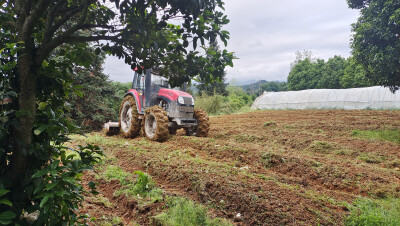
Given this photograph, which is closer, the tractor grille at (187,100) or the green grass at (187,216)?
the green grass at (187,216)

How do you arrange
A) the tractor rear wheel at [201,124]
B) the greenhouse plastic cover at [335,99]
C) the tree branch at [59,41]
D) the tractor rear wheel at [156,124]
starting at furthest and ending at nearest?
the greenhouse plastic cover at [335,99], the tractor rear wheel at [201,124], the tractor rear wheel at [156,124], the tree branch at [59,41]

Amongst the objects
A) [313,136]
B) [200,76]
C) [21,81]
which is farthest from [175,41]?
[313,136]

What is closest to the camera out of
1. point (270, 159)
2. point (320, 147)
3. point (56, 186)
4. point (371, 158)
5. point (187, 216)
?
point (56, 186)

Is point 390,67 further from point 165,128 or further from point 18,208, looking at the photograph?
point 18,208

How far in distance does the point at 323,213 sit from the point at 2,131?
3330 millimetres

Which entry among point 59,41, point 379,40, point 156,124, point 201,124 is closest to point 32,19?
point 59,41

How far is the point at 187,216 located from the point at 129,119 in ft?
23.1

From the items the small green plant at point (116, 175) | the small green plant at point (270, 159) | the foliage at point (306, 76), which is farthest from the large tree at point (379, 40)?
the foliage at point (306, 76)

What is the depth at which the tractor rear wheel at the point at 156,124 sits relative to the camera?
779 centimetres

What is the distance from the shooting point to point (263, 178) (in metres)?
4.47

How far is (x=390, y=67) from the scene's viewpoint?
8.19 m

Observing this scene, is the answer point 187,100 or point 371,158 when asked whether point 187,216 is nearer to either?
point 371,158

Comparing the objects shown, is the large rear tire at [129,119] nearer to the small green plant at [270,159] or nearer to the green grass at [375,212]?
the small green plant at [270,159]

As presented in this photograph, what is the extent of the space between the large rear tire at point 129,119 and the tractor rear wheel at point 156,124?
0.58 meters
